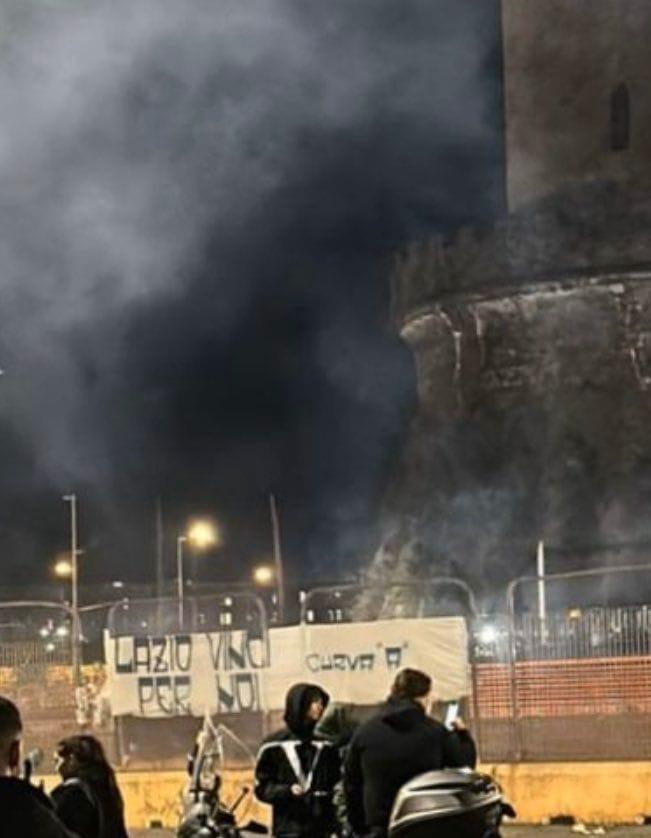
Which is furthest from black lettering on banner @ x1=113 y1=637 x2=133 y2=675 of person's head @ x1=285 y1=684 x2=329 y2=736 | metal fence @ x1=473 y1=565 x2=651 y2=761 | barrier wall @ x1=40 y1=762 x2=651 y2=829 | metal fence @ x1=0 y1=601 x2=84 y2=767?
person's head @ x1=285 y1=684 x2=329 y2=736

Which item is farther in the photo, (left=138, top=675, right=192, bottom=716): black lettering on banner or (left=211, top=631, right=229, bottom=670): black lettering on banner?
(left=138, top=675, right=192, bottom=716): black lettering on banner

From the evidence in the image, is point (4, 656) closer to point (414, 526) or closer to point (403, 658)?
point (403, 658)

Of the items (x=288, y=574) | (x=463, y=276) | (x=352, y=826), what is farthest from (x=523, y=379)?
(x=288, y=574)

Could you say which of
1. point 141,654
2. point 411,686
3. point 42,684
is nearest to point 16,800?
point 411,686

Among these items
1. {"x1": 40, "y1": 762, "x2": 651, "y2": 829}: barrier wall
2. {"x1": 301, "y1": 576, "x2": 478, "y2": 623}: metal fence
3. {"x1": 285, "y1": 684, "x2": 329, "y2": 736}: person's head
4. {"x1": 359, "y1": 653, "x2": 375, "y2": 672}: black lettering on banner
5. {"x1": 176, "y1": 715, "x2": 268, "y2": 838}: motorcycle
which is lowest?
{"x1": 40, "y1": 762, "x2": 651, "y2": 829}: barrier wall

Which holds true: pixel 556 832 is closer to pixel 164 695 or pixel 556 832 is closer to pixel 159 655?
Result: pixel 164 695

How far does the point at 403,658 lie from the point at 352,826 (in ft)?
32.5

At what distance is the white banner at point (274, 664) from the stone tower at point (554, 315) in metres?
15.7

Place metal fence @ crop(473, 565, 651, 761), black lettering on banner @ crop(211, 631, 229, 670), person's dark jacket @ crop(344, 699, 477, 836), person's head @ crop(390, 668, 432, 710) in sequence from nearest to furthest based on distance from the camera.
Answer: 1. person's dark jacket @ crop(344, 699, 477, 836)
2. person's head @ crop(390, 668, 432, 710)
3. metal fence @ crop(473, 565, 651, 761)
4. black lettering on banner @ crop(211, 631, 229, 670)

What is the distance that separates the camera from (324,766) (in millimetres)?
10008

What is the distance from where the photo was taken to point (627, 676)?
1875cm

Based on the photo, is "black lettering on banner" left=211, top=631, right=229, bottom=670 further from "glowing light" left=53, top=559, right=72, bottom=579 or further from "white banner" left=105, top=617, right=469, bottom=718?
"glowing light" left=53, top=559, right=72, bottom=579

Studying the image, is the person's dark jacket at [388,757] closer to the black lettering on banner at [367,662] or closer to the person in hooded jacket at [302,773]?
the person in hooded jacket at [302,773]

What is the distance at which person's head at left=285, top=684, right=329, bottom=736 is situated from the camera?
32.3 ft
